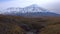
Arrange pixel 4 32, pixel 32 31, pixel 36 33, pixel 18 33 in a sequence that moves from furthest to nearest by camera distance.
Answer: pixel 32 31 < pixel 36 33 < pixel 18 33 < pixel 4 32

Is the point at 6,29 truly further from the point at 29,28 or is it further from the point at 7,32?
the point at 29,28

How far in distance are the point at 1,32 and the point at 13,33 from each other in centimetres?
153

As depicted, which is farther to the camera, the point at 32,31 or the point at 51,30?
the point at 32,31

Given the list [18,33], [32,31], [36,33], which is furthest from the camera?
[32,31]

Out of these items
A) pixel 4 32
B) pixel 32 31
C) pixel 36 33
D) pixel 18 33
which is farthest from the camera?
pixel 32 31

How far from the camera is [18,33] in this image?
22781 mm

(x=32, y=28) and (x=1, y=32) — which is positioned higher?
(x=1, y=32)

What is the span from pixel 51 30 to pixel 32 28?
24.9 ft

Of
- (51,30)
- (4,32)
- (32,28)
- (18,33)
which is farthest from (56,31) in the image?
(32,28)

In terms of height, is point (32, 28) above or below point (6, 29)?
below

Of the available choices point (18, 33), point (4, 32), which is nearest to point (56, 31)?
point (18, 33)

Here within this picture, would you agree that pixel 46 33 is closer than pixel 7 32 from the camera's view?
No

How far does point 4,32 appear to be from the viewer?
2103cm

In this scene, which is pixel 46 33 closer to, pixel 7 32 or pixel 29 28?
pixel 7 32
